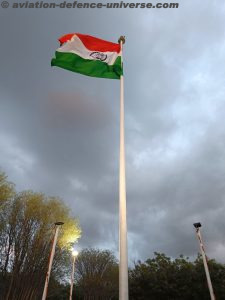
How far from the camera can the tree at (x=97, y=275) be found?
5269 centimetres

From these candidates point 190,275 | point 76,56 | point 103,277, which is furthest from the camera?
point 103,277

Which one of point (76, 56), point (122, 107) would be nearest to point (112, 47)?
point (76, 56)

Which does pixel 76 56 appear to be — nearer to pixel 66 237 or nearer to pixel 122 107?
pixel 122 107

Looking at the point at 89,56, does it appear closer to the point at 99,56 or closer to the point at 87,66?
the point at 99,56

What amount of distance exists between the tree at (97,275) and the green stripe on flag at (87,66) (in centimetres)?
4690

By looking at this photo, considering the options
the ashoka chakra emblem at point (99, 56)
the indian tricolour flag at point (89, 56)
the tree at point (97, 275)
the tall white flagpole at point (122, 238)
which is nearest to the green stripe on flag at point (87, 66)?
the indian tricolour flag at point (89, 56)

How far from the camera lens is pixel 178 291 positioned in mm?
43156

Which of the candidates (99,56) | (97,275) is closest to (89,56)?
(99,56)

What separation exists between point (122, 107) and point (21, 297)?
34631 mm

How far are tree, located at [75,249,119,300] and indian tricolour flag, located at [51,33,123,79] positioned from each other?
46.9 m

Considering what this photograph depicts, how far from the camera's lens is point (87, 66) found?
14016mm

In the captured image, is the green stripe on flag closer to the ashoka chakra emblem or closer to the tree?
the ashoka chakra emblem

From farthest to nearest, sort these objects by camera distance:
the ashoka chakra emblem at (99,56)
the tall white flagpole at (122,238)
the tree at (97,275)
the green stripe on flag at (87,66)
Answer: the tree at (97,275)
the ashoka chakra emblem at (99,56)
the green stripe on flag at (87,66)
the tall white flagpole at (122,238)

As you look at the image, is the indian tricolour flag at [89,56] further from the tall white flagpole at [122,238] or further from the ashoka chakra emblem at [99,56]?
the tall white flagpole at [122,238]
